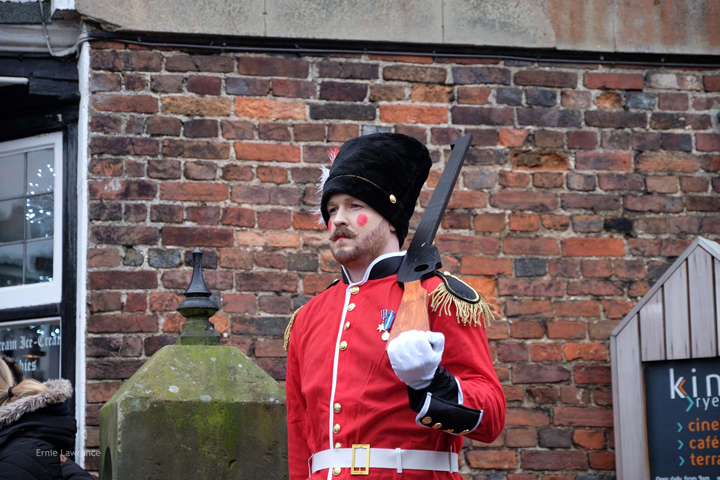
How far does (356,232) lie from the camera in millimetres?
2262

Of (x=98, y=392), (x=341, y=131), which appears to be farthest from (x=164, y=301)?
(x=341, y=131)

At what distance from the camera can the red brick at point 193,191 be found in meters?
3.88

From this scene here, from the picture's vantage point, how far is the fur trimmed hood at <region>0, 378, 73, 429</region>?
294cm

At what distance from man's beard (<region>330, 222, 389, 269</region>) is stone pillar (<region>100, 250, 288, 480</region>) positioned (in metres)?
0.64

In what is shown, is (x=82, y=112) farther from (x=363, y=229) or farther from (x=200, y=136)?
(x=363, y=229)

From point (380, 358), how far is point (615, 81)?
257cm

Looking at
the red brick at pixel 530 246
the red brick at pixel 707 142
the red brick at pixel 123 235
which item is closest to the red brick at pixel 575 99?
the red brick at pixel 707 142

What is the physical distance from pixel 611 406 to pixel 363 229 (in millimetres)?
2151

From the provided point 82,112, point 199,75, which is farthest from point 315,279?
point 82,112

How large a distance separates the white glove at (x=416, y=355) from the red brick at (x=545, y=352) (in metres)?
2.11

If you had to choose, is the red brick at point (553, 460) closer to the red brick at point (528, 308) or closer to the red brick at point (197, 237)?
the red brick at point (528, 308)

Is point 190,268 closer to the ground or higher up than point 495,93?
closer to the ground

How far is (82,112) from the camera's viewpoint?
396cm

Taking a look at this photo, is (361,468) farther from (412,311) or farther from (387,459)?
(412,311)
